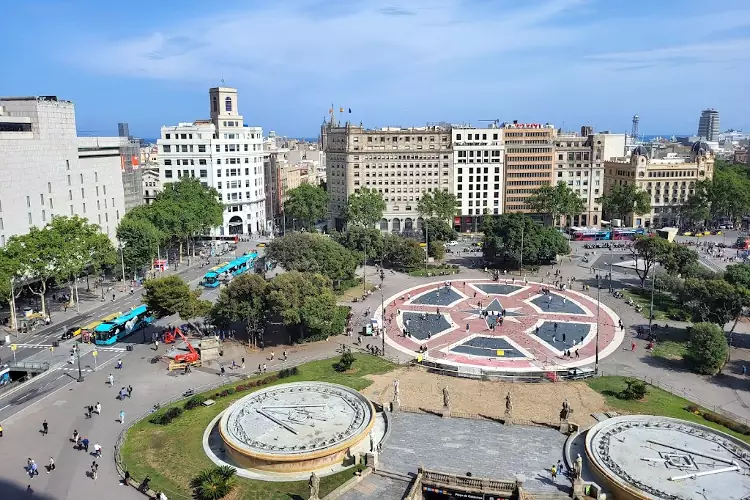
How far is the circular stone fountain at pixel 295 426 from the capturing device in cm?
3644

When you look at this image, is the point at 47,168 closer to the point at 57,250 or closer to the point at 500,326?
the point at 57,250

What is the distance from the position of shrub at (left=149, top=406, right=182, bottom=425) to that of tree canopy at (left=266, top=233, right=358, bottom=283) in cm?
3200

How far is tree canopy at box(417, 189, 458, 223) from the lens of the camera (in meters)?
119

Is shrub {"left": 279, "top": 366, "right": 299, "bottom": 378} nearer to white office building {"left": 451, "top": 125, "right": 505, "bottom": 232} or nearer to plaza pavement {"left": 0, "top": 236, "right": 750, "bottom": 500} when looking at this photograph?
plaza pavement {"left": 0, "top": 236, "right": 750, "bottom": 500}

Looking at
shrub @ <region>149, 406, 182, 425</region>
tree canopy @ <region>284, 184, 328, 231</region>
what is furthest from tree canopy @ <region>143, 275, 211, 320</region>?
tree canopy @ <region>284, 184, 328, 231</region>

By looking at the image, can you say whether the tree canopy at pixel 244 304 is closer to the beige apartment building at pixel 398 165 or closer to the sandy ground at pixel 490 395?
the sandy ground at pixel 490 395

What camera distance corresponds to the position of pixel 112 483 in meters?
36.6

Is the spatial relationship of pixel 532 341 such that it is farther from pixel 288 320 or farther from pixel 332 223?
pixel 332 223

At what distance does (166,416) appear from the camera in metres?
44.1

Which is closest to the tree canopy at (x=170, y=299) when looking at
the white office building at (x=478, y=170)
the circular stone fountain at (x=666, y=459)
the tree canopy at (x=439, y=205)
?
the circular stone fountain at (x=666, y=459)

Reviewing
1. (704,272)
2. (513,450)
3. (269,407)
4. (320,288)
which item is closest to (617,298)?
(704,272)

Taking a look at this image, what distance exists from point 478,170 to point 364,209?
29763 millimetres

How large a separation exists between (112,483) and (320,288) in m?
30.7

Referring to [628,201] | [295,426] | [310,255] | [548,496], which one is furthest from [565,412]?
[628,201]
